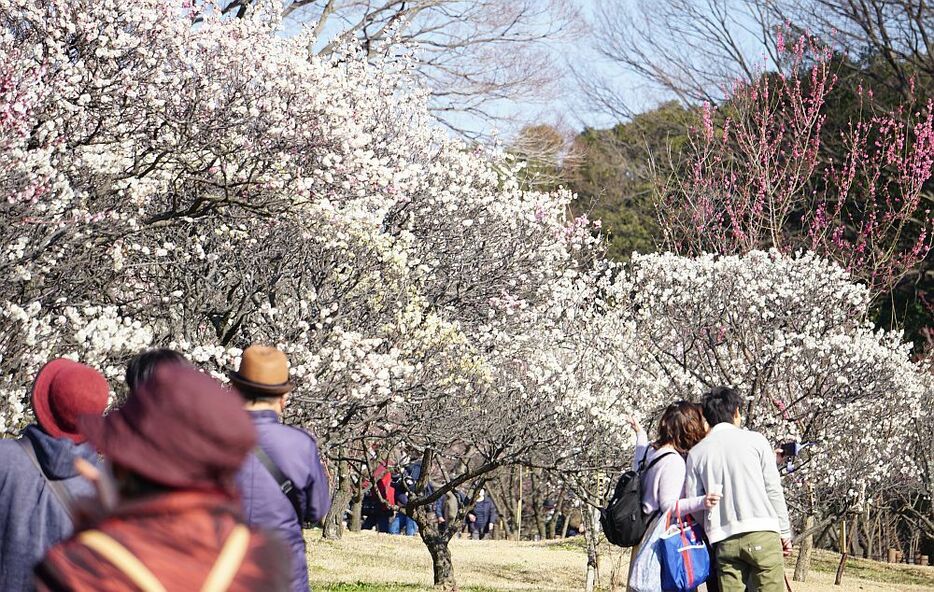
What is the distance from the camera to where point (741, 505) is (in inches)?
207

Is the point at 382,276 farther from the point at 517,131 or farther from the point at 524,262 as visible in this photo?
the point at 517,131

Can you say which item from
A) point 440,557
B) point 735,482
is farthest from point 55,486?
point 440,557

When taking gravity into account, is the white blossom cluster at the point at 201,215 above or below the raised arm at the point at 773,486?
above

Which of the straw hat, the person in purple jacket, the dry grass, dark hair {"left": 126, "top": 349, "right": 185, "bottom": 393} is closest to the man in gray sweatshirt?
the person in purple jacket

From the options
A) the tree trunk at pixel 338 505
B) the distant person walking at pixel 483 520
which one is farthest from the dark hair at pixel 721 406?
the distant person walking at pixel 483 520

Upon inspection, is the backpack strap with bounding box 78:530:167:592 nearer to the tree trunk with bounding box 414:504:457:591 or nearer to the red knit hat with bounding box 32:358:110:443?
the red knit hat with bounding box 32:358:110:443

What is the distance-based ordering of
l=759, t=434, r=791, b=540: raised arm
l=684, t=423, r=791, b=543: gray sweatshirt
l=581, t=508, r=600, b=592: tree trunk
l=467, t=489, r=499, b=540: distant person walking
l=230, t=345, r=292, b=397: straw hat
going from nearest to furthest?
l=230, t=345, r=292, b=397: straw hat, l=684, t=423, r=791, b=543: gray sweatshirt, l=759, t=434, r=791, b=540: raised arm, l=581, t=508, r=600, b=592: tree trunk, l=467, t=489, r=499, b=540: distant person walking

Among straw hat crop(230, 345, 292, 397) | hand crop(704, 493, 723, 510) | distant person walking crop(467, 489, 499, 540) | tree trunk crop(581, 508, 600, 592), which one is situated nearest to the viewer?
straw hat crop(230, 345, 292, 397)

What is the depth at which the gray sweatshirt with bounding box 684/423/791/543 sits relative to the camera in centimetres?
527

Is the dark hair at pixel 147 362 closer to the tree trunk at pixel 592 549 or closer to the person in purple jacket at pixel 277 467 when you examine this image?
the person in purple jacket at pixel 277 467

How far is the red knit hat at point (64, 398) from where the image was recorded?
3135 mm

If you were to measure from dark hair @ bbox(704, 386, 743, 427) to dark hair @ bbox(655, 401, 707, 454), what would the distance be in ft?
0.16

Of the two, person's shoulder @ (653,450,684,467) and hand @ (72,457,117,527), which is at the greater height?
person's shoulder @ (653,450,684,467)

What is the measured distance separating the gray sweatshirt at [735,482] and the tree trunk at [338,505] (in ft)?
33.9
